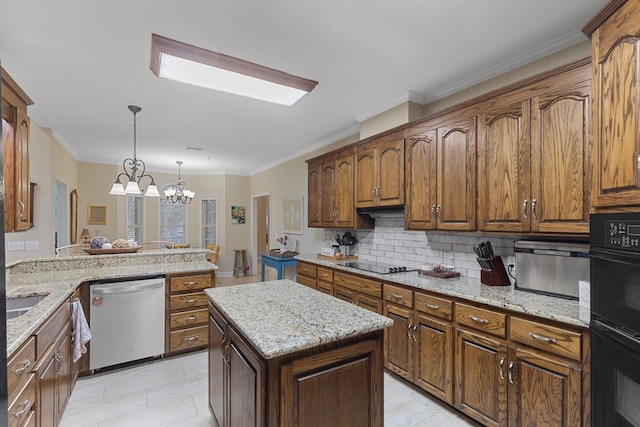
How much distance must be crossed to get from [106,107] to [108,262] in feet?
5.72

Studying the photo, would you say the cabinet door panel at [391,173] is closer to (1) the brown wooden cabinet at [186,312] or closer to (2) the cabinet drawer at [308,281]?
(2) the cabinet drawer at [308,281]

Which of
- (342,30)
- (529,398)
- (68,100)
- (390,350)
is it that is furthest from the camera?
(68,100)

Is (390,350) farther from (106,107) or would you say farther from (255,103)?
(106,107)

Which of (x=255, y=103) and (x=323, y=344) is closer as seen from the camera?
(x=323, y=344)

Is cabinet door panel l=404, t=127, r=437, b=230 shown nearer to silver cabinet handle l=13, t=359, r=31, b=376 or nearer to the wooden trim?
the wooden trim

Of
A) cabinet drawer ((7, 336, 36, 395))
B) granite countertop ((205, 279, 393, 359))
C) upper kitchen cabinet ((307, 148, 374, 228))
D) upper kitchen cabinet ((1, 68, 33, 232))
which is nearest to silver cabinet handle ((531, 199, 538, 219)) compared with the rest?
granite countertop ((205, 279, 393, 359))

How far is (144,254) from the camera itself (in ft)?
11.5

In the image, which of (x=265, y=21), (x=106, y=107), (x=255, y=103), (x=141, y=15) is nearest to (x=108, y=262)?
(x=106, y=107)

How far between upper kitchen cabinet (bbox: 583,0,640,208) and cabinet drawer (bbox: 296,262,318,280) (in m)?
2.80

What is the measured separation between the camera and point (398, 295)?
8.41ft

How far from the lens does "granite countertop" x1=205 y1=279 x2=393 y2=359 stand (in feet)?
4.07

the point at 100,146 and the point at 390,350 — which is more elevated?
the point at 100,146

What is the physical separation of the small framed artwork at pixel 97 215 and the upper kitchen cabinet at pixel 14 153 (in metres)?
5.23

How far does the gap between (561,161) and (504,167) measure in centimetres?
34
